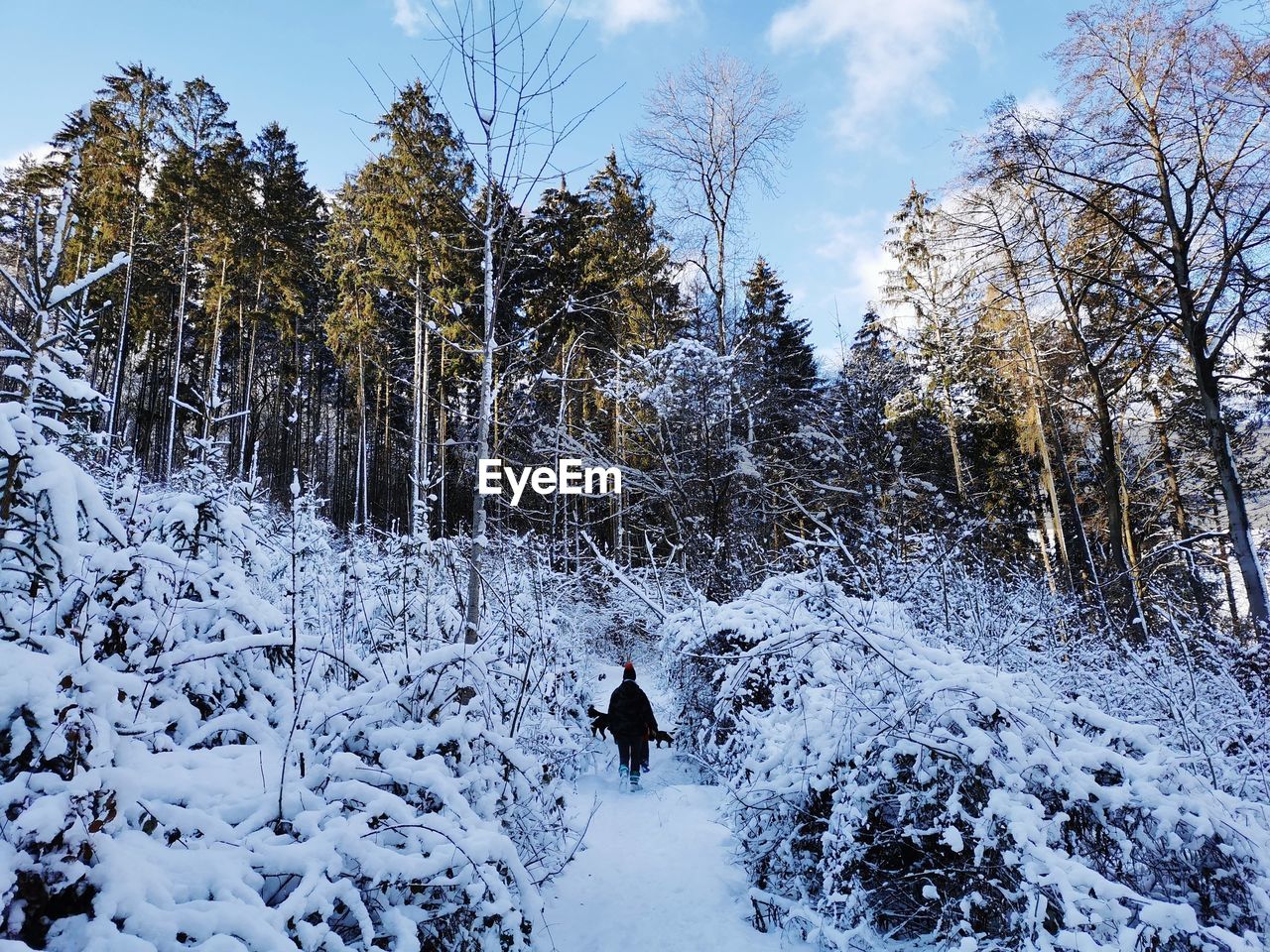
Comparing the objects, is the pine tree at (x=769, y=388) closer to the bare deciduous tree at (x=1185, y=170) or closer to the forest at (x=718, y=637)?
the forest at (x=718, y=637)

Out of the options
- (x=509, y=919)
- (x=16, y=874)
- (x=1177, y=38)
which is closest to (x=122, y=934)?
(x=16, y=874)

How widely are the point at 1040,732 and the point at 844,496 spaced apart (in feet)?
37.0

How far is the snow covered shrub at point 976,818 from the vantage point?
244 centimetres

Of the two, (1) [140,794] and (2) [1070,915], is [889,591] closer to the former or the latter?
(2) [1070,915]

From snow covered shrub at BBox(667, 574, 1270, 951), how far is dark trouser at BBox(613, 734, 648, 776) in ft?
8.13

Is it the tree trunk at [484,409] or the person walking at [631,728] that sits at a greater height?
the tree trunk at [484,409]

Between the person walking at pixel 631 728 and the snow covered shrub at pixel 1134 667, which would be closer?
the snow covered shrub at pixel 1134 667

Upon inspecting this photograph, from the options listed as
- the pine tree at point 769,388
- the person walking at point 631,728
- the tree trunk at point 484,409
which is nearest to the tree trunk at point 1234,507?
the pine tree at point 769,388

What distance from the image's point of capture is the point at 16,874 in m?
1.44

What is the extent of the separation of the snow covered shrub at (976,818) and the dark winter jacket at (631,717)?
2.44m

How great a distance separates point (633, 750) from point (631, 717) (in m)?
0.37

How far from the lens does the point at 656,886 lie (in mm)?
4297

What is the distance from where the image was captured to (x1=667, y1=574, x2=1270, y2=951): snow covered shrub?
2.44 m

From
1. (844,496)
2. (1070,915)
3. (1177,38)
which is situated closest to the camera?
(1070,915)
